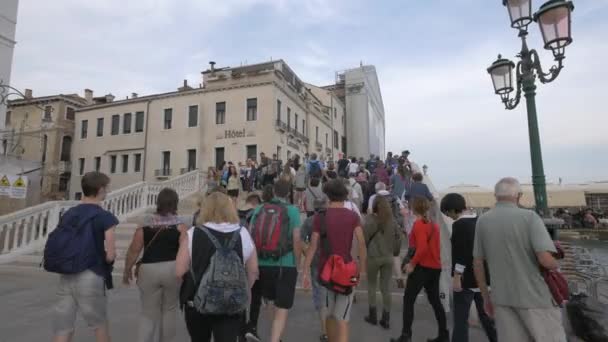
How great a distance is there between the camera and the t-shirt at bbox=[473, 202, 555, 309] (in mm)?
2623

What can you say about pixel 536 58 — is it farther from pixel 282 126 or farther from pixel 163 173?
pixel 163 173

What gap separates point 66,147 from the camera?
33844 mm

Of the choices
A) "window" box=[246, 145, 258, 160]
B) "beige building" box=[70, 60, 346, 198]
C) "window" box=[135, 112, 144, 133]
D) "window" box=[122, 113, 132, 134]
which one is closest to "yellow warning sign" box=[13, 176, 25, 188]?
"beige building" box=[70, 60, 346, 198]

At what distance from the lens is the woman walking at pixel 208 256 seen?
255 cm

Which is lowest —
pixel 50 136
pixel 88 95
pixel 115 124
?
pixel 50 136

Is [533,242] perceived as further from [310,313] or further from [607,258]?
[607,258]

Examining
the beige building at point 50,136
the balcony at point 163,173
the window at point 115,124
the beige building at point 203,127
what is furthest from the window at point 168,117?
the beige building at point 50,136

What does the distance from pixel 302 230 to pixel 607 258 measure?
8207mm

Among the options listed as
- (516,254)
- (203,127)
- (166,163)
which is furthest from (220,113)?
(516,254)

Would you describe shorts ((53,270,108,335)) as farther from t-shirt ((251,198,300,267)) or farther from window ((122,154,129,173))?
window ((122,154,129,173))

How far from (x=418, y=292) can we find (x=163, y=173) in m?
26.5

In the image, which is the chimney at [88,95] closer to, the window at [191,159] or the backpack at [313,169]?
the window at [191,159]

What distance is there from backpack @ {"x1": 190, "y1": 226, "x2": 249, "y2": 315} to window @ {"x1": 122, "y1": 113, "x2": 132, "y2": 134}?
30.6 m

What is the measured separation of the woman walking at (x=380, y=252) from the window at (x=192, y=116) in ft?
79.6
